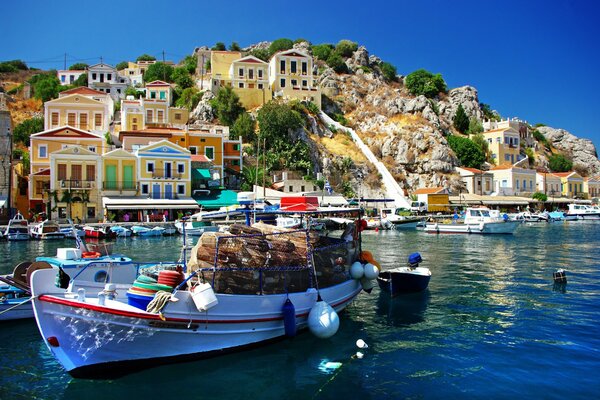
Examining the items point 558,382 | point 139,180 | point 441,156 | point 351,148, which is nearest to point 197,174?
point 139,180

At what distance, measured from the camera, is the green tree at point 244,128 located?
2392 inches

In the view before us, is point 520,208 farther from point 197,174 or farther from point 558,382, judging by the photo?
point 558,382

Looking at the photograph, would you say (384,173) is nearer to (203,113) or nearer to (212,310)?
(203,113)

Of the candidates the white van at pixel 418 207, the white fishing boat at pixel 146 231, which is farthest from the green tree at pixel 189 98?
the white van at pixel 418 207

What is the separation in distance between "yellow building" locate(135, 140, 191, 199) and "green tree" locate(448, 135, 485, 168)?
152 feet

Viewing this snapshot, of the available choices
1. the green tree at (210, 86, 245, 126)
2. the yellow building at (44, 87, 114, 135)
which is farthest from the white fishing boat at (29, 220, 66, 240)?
the green tree at (210, 86, 245, 126)

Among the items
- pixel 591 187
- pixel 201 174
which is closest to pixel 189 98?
pixel 201 174

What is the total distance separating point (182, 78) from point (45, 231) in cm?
4896

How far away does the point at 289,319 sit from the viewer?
10.1 meters

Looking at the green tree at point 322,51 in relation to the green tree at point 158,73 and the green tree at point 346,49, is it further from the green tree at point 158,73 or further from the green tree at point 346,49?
the green tree at point 158,73

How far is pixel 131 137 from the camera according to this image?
51781 mm

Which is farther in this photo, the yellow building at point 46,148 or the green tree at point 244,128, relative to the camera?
the green tree at point 244,128

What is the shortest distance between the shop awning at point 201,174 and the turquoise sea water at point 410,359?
1503 inches

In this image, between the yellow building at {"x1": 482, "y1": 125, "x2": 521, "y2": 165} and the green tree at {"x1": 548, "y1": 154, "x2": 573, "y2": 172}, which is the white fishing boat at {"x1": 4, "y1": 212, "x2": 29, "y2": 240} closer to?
the yellow building at {"x1": 482, "y1": 125, "x2": 521, "y2": 165}
